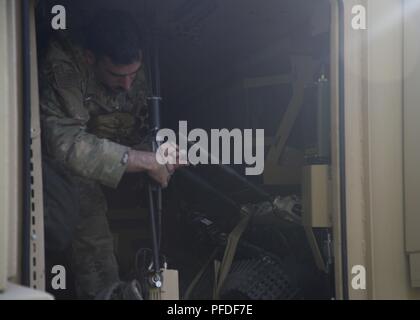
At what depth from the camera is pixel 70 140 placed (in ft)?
9.67

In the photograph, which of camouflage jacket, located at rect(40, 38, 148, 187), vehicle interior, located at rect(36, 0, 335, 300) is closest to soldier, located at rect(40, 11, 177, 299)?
camouflage jacket, located at rect(40, 38, 148, 187)

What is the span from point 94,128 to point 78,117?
1.36 feet

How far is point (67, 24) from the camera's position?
3.59 meters

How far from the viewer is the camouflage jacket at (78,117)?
2955mm

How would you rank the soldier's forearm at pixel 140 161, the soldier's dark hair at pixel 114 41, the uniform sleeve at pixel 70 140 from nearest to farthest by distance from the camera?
the uniform sleeve at pixel 70 140 < the soldier's forearm at pixel 140 161 < the soldier's dark hair at pixel 114 41

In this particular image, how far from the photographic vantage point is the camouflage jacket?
116 inches

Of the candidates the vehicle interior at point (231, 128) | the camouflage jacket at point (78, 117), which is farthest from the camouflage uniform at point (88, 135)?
the vehicle interior at point (231, 128)

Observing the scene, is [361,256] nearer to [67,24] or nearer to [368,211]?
[368,211]

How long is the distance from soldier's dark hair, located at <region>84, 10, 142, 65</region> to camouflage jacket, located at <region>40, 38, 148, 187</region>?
0.32 ft

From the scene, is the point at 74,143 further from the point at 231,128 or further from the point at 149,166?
the point at 231,128

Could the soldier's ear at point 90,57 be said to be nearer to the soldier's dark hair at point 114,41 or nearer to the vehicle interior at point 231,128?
the soldier's dark hair at point 114,41

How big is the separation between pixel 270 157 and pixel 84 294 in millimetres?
1349

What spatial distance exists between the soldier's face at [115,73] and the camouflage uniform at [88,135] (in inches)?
1.9

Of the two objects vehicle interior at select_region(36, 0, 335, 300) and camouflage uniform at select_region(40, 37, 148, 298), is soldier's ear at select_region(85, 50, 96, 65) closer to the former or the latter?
camouflage uniform at select_region(40, 37, 148, 298)
